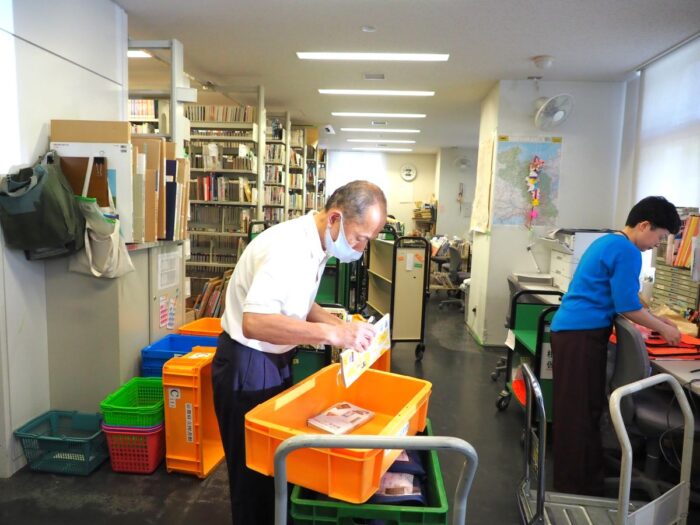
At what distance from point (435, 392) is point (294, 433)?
9.77 ft

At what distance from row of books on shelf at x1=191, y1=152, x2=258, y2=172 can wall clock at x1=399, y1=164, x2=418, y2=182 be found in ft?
24.2

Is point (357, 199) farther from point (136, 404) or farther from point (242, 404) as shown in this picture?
point (136, 404)

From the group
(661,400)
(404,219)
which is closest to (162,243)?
(661,400)

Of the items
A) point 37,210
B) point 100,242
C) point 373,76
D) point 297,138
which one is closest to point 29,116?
point 37,210

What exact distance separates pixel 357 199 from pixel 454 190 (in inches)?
397

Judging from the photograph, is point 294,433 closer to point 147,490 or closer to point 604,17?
point 147,490

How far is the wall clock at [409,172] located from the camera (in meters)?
12.4

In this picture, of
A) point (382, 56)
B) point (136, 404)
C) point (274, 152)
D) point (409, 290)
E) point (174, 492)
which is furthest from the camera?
point (274, 152)

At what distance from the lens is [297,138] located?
27.3 ft

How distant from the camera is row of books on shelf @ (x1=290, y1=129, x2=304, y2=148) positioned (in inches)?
327

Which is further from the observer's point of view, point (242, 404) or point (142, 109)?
point (142, 109)

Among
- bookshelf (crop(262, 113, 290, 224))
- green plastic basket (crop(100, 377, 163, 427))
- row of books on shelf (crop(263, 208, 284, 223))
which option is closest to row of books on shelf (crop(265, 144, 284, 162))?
bookshelf (crop(262, 113, 290, 224))

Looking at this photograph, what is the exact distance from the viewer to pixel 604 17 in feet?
10.8

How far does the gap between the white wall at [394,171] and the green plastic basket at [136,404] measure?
9.95 meters
